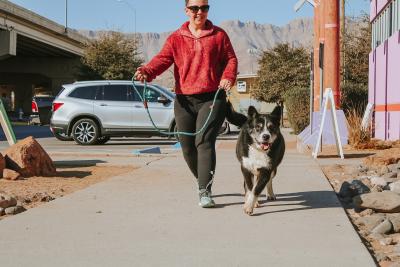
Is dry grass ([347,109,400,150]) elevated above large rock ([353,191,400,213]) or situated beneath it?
elevated above

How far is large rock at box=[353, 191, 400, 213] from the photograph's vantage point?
265 inches

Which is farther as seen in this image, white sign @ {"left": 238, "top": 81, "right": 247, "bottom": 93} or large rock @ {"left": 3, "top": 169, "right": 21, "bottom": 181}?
white sign @ {"left": 238, "top": 81, "right": 247, "bottom": 93}

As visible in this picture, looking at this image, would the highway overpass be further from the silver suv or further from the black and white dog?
the black and white dog

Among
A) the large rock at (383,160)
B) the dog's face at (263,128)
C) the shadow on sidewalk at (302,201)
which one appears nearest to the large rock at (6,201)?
the shadow on sidewalk at (302,201)

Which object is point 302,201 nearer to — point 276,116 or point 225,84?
point 276,116

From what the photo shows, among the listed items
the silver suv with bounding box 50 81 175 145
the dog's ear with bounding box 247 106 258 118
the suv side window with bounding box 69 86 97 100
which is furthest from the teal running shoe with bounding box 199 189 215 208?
the suv side window with bounding box 69 86 97 100

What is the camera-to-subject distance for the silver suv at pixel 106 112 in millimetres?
19266

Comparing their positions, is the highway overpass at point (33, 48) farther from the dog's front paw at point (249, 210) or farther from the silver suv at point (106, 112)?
the dog's front paw at point (249, 210)

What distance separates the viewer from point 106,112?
1933 centimetres

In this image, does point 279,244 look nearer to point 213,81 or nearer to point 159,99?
point 213,81

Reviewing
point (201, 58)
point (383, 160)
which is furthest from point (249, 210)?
point (383, 160)

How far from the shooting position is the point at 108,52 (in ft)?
198

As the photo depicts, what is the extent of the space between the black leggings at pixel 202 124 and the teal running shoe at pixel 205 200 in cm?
5

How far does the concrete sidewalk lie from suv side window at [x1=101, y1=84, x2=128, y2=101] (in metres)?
11.1
